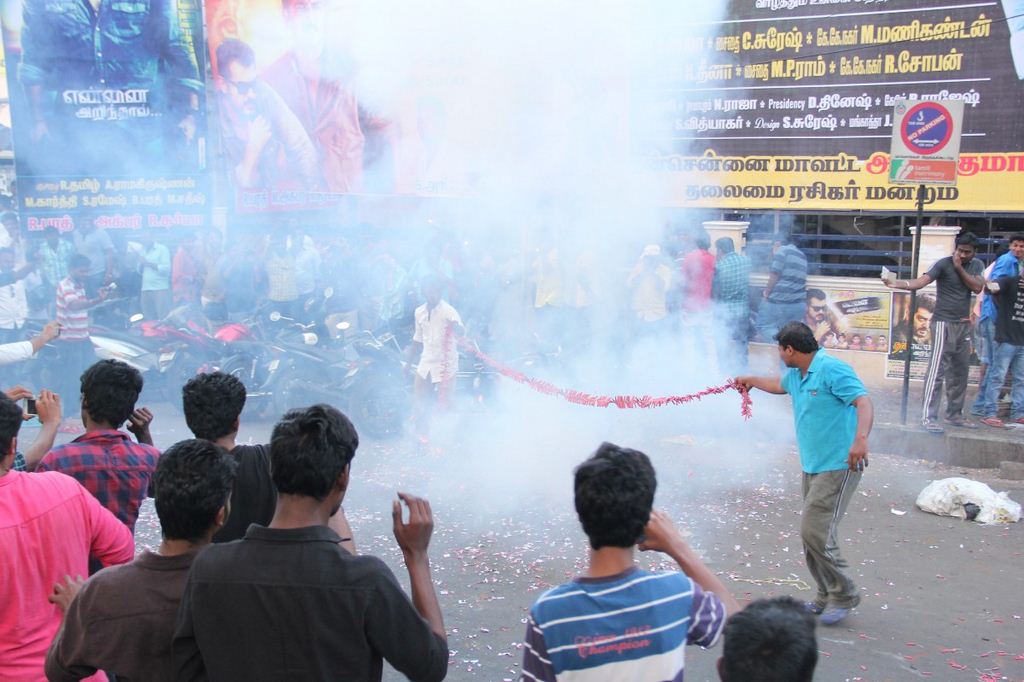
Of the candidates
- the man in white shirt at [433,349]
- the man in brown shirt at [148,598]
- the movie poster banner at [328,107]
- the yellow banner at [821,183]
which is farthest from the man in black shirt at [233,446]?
the yellow banner at [821,183]

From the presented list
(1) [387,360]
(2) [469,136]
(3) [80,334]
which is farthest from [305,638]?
(3) [80,334]

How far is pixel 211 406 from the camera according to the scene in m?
2.92

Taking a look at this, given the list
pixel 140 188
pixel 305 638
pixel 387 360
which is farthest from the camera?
pixel 140 188

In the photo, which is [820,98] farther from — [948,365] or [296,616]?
[296,616]

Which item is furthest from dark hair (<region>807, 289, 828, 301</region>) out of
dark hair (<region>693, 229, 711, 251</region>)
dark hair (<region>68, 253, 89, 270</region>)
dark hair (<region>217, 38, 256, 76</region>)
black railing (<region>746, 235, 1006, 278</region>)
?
dark hair (<region>68, 253, 89, 270</region>)

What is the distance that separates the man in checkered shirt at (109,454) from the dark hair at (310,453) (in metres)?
0.99

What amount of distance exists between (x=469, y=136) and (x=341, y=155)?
2.31 m

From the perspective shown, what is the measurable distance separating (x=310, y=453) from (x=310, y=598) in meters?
0.32

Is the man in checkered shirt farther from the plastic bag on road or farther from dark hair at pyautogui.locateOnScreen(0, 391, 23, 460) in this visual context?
the plastic bag on road

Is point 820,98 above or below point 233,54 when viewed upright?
below

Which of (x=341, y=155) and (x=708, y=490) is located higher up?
(x=341, y=155)

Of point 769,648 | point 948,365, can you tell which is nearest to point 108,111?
point 948,365

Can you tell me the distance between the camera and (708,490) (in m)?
6.57

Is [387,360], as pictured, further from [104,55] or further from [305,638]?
[305,638]
